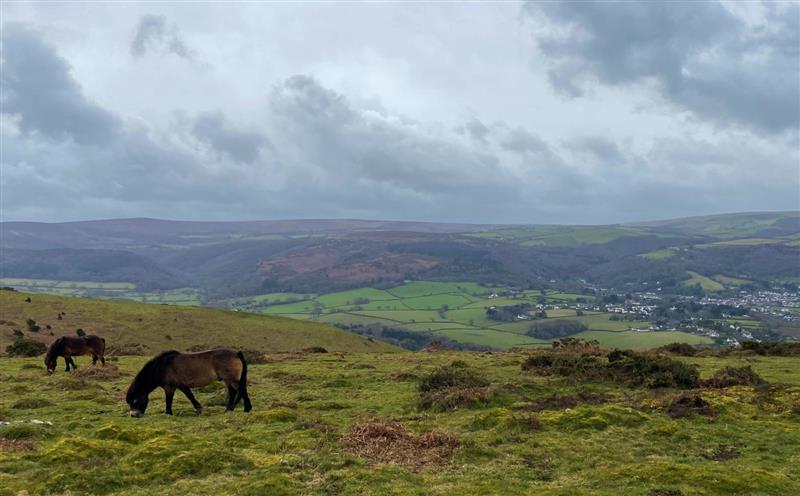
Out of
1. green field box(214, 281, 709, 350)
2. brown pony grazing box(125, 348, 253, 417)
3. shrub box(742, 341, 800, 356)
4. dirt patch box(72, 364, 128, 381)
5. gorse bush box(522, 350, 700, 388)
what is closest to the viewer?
Answer: brown pony grazing box(125, 348, 253, 417)

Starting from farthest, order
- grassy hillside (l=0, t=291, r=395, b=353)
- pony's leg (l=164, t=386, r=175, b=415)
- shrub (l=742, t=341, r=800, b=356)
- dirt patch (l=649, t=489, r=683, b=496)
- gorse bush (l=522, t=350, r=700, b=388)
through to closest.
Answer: grassy hillside (l=0, t=291, r=395, b=353) → shrub (l=742, t=341, r=800, b=356) → gorse bush (l=522, t=350, r=700, b=388) → pony's leg (l=164, t=386, r=175, b=415) → dirt patch (l=649, t=489, r=683, b=496)

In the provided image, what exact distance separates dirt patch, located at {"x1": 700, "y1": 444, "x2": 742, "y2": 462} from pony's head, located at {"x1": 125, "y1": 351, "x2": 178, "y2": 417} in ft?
58.1

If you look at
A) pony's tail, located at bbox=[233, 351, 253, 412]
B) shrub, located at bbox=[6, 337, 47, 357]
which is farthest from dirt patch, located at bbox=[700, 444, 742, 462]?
shrub, located at bbox=[6, 337, 47, 357]

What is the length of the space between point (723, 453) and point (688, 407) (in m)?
4.66

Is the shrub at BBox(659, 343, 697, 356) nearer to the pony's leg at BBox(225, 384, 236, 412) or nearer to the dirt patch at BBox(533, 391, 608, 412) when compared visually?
the dirt patch at BBox(533, 391, 608, 412)

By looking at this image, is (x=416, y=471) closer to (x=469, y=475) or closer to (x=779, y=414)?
(x=469, y=475)

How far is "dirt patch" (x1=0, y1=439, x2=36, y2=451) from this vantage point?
561 inches

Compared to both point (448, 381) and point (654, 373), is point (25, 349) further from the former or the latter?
point (654, 373)

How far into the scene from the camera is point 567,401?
852 inches

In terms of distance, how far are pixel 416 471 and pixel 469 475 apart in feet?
4.17

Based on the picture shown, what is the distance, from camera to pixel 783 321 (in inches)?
4515

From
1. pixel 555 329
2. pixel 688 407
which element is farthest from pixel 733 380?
pixel 555 329

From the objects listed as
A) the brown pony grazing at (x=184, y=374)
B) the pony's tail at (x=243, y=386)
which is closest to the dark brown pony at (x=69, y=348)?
the brown pony grazing at (x=184, y=374)

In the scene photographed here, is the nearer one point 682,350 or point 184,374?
point 184,374
